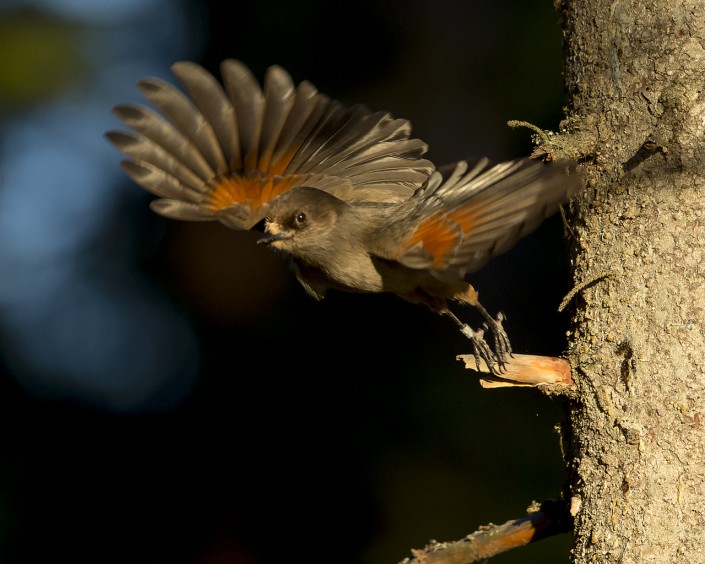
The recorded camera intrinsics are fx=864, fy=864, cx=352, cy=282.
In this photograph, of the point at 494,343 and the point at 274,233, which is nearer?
the point at 494,343

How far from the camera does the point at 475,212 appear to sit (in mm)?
3076

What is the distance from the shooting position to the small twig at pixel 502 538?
9.57ft

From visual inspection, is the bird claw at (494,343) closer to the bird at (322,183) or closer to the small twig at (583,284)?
the bird at (322,183)

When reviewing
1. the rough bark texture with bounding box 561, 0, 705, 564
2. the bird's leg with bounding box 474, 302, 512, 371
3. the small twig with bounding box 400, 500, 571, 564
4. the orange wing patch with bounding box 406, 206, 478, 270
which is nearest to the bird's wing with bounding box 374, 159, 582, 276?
the orange wing patch with bounding box 406, 206, 478, 270

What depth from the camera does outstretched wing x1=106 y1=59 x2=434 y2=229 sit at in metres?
3.43

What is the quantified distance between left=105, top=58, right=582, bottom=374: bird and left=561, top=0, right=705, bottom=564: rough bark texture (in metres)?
0.31

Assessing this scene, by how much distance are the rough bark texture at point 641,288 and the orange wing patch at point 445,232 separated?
46 centimetres

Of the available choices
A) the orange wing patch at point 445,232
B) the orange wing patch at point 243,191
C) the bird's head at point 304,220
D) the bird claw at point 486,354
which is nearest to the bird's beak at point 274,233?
the bird's head at point 304,220

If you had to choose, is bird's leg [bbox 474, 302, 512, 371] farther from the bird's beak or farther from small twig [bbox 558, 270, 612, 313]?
the bird's beak

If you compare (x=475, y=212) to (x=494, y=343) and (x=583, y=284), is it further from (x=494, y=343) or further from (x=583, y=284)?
(x=494, y=343)

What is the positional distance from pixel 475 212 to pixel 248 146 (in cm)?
110

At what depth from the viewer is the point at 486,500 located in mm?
5629


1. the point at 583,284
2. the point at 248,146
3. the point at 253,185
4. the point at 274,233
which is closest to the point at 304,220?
the point at 274,233

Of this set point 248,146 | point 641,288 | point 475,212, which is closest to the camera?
point 641,288
